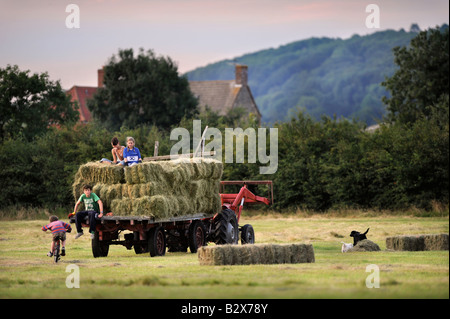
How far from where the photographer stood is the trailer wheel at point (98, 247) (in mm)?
22141

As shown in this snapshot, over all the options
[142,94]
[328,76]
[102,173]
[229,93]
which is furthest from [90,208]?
[328,76]

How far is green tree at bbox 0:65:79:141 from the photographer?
2253 inches

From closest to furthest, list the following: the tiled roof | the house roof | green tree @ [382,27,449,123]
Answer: green tree @ [382,27,449,123]
the tiled roof
the house roof

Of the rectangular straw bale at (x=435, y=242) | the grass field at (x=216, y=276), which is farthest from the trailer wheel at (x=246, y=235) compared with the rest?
the rectangular straw bale at (x=435, y=242)

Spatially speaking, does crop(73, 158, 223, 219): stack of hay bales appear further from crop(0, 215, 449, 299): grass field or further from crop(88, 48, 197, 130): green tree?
crop(88, 48, 197, 130): green tree

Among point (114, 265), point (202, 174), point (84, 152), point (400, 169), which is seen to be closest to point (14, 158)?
point (84, 152)

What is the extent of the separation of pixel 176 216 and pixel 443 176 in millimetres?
21618

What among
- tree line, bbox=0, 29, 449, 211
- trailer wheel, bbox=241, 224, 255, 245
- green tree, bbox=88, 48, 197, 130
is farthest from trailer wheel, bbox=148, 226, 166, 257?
green tree, bbox=88, 48, 197, 130

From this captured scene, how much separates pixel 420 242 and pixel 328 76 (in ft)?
530

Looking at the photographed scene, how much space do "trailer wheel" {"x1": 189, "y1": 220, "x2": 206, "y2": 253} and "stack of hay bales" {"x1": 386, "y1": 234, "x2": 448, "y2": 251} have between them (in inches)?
218

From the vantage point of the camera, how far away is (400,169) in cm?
4125

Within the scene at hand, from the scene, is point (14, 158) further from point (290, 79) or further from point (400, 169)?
point (290, 79)

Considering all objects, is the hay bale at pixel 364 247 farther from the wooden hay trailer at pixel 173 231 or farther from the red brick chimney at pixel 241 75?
the red brick chimney at pixel 241 75

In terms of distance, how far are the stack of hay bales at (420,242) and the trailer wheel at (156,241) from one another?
6.58 meters
